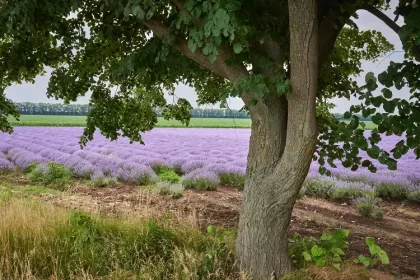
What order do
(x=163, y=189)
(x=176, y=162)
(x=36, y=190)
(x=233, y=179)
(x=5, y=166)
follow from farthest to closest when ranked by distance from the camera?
1. (x=176, y=162)
2. (x=5, y=166)
3. (x=233, y=179)
4. (x=163, y=189)
5. (x=36, y=190)

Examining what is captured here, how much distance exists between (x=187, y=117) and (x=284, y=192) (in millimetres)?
4305

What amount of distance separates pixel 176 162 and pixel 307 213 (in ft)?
20.1

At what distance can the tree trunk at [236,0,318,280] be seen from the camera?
3.66m

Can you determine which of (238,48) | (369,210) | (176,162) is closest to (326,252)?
(238,48)

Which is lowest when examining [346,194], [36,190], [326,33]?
[36,190]

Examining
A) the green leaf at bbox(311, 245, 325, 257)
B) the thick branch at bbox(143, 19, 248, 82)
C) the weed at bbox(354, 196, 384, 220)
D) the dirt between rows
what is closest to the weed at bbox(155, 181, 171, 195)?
the dirt between rows

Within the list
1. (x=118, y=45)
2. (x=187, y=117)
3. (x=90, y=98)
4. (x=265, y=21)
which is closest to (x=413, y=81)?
(x=265, y=21)

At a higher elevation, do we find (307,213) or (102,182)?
(307,213)

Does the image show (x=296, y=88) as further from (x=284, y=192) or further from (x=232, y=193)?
(x=232, y=193)

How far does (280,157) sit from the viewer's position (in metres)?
4.14

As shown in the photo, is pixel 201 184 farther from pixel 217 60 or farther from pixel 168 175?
pixel 217 60

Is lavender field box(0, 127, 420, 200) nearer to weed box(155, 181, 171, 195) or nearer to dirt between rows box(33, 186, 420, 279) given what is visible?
dirt between rows box(33, 186, 420, 279)

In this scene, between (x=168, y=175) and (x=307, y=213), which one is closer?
(x=307, y=213)

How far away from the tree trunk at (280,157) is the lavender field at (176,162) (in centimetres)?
621
